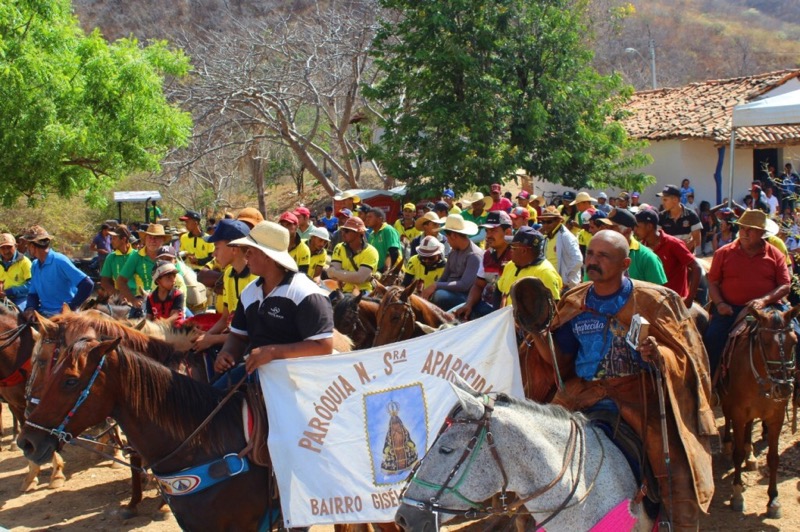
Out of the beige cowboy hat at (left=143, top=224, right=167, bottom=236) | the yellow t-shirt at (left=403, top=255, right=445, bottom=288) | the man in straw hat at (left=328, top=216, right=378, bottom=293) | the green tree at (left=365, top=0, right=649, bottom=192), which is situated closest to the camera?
the man in straw hat at (left=328, top=216, right=378, bottom=293)

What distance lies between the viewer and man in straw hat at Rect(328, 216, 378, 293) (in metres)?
10.5

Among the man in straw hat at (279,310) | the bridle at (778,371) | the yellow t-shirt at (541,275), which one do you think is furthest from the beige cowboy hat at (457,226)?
the man in straw hat at (279,310)

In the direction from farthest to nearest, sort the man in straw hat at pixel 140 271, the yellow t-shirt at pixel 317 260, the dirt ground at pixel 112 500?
the yellow t-shirt at pixel 317 260, the man in straw hat at pixel 140 271, the dirt ground at pixel 112 500

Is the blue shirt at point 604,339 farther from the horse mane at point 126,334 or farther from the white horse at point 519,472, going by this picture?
the horse mane at point 126,334

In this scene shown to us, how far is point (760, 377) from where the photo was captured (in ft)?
24.8

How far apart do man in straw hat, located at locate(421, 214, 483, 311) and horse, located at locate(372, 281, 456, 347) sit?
1663mm

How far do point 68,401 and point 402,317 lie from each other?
3.50 metres

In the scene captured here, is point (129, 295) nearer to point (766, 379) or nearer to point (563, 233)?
point (563, 233)

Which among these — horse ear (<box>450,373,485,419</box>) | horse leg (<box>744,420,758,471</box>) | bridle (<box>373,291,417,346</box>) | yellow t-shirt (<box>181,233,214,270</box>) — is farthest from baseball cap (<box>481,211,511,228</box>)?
horse ear (<box>450,373,485,419</box>)

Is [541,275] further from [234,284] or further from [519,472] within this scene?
[519,472]

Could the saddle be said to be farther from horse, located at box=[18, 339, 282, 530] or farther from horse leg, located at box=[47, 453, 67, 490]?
horse leg, located at box=[47, 453, 67, 490]

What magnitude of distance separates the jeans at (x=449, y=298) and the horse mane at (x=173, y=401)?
4.67 m

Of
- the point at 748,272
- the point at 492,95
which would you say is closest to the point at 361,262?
the point at 748,272

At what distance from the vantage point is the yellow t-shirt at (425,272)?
1060 centimetres
